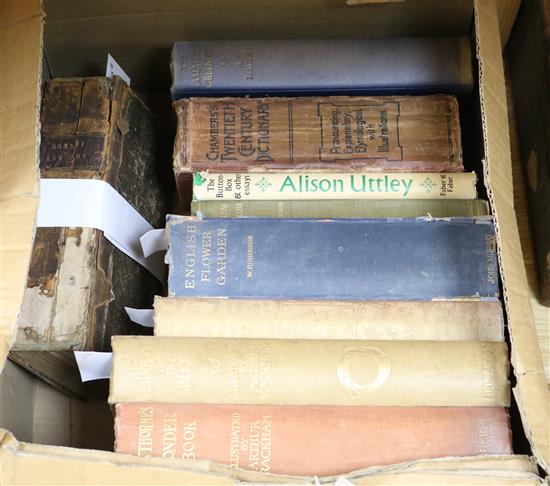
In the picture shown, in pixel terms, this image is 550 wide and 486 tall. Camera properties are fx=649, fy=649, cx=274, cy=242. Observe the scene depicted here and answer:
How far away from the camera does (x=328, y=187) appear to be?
0.78 meters

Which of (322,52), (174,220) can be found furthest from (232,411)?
(322,52)

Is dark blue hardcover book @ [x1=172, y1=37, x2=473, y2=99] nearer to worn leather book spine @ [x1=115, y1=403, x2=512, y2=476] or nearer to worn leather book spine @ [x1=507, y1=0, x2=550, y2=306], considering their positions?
worn leather book spine @ [x1=507, y1=0, x2=550, y2=306]

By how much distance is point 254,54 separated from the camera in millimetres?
854

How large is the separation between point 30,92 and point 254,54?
316mm

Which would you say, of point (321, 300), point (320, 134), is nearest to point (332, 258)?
point (321, 300)

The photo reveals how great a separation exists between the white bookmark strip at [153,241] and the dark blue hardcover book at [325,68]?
0.18 metres

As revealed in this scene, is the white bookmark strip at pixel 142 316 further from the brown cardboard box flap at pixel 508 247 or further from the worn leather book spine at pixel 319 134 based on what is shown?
the brown cardboard box flap at pixel 508 247

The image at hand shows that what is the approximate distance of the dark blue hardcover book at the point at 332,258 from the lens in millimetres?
717

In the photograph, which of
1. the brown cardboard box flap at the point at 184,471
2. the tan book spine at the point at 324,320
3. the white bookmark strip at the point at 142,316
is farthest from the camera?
the white bookmark strip at the point at 142,316

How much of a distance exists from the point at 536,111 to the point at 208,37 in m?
0.47

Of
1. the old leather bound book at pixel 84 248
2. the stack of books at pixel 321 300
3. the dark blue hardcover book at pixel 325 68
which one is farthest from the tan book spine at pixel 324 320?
the dark blue hardcover book at pixel 325 68

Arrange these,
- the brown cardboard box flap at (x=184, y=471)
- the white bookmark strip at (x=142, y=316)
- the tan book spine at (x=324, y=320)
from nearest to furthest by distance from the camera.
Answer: the brown cardboard box flap at (x=184, y=471) < the tan book spine at (x=324, y=320) < the white bookmark strip at (x=142, y=316)

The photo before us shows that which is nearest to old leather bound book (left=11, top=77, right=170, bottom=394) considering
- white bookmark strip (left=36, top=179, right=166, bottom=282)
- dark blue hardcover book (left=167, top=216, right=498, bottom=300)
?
white bookmark strip (left=36, top=179, right=166, bottom=282)

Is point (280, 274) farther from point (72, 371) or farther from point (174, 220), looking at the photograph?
point (72, 371)
